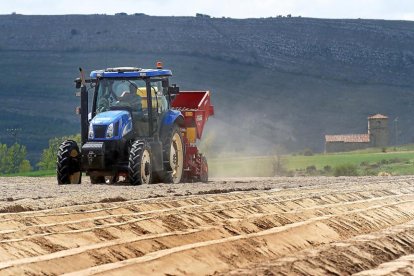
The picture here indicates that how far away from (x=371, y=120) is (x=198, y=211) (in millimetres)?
104188

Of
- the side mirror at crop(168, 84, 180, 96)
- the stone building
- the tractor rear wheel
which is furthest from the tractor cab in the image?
the stone building

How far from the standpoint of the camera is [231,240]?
14.9m

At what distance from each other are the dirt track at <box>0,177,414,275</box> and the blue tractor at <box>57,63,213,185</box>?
69.9 inches

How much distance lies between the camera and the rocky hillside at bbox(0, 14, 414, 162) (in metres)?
137

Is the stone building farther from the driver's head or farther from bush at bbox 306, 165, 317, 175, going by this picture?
the driver's head

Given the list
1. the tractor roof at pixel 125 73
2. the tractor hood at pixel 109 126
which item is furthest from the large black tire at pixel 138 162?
the tractor roof at pixel 125 73

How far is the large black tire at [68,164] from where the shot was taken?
2478 cm

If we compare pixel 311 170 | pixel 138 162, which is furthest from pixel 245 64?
pixel 138 162

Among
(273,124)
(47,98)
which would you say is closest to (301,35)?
(273,124)

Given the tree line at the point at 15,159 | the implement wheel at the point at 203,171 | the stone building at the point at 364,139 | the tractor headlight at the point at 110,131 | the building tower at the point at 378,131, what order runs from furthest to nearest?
the building tower at the point at 378,131 → the stone building at the point at 364,139 → the tree line at the point at 15,159 → the implement wheel at the point at 203,171 → the tractor headlight at the point at 110,131

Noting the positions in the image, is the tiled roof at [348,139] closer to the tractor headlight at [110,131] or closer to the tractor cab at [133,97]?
the tractor cab at [133,97]

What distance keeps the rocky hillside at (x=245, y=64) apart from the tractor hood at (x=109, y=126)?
101736 millimetres

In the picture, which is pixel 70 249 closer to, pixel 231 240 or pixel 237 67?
pixel 231 240

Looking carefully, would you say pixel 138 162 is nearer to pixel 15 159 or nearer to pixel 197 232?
pixel 197 232
